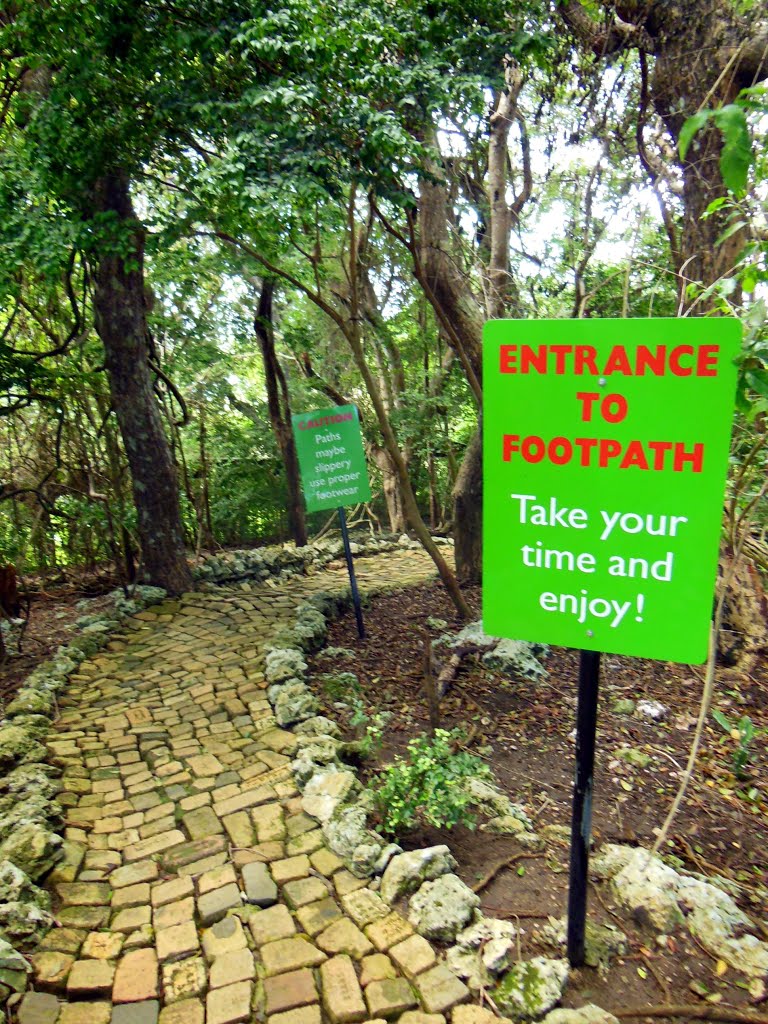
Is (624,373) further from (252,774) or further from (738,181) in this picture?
(252,774)

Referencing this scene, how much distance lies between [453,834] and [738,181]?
2643mm

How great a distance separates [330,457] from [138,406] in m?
2.03

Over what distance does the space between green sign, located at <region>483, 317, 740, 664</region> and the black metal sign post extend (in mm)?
181

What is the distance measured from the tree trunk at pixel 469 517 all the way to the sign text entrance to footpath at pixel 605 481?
512cm

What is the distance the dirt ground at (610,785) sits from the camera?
2.20 meters

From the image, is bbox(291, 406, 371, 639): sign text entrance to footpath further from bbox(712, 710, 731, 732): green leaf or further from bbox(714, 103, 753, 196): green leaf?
bbox(714, 103, 753, 196): green leaf

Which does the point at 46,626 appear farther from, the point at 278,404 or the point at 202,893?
the point at 202,893

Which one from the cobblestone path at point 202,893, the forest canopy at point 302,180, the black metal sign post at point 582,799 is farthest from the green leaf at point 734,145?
the cobblestone path at point 202,893

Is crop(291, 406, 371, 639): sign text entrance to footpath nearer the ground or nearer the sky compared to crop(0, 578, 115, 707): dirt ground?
nearer the sky

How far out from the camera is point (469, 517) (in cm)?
714

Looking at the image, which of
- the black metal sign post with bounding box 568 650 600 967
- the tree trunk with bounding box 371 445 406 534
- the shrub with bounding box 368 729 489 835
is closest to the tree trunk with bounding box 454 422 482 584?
the shrub with bounding box 368 729 489 835

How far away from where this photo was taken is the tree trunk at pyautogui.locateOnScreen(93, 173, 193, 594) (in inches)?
242

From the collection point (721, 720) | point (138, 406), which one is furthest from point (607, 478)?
point (138, 406)

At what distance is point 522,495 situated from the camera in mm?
1908
